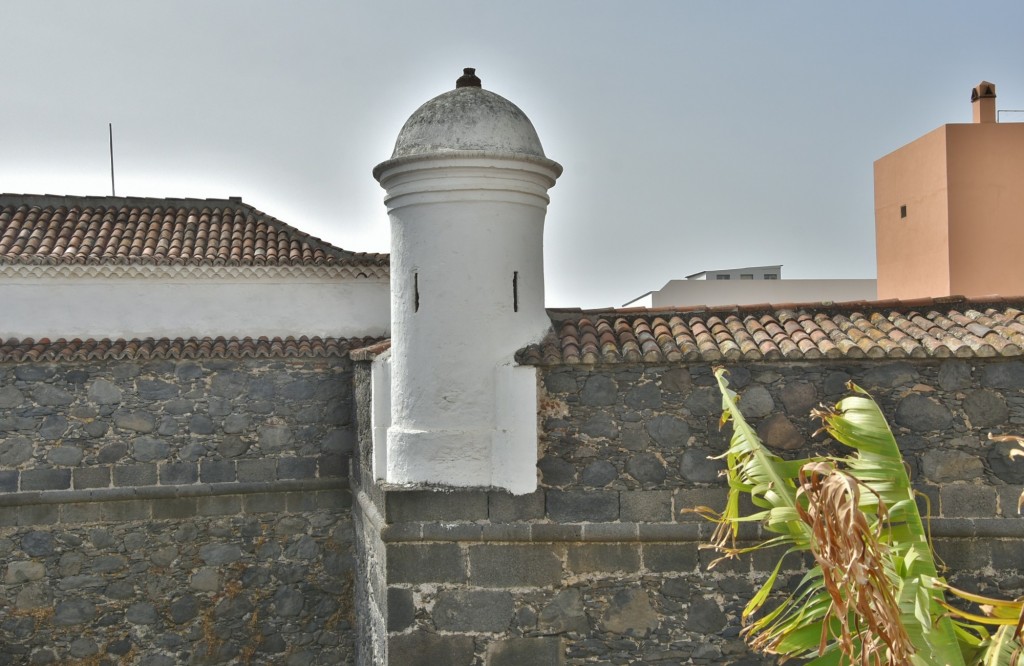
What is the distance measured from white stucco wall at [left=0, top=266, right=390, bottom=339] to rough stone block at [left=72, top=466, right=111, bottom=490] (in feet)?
5.01

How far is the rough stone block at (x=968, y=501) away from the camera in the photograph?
5.85 metres

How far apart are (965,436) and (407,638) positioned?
4.00m

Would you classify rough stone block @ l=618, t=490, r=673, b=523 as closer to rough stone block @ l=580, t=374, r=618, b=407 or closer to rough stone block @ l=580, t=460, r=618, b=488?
rough stone block @ l=580, t=460, r=618, b=488

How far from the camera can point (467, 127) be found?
20.7ft

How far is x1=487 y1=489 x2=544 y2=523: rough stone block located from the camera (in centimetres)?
619

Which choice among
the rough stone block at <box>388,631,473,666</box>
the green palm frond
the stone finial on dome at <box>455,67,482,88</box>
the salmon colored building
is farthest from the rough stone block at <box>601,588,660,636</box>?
the salmon colored building

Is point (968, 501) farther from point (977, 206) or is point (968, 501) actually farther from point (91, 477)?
point (91, 477)

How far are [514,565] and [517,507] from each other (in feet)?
1.30

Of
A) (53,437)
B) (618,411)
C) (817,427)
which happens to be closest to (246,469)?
(53,437)

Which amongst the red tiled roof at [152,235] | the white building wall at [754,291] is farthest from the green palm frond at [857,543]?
the white building wall at [754,291]

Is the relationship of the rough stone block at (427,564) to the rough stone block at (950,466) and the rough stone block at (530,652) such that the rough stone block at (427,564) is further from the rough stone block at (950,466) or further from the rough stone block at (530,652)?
the rough stone block at (950,466)

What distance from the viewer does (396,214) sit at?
21.8ft

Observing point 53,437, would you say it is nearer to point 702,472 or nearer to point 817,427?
point 702,472

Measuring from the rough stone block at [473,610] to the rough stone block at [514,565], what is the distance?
0.09 m
